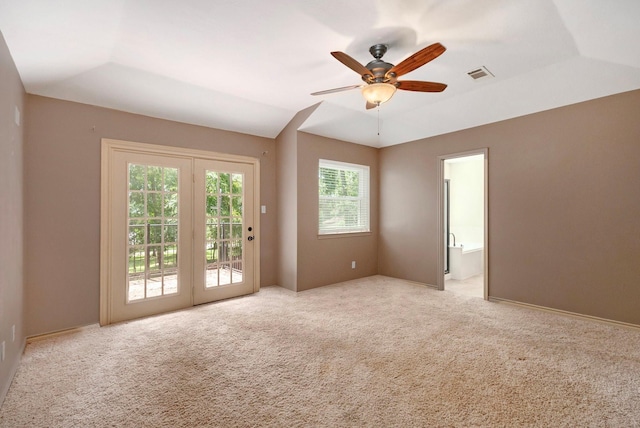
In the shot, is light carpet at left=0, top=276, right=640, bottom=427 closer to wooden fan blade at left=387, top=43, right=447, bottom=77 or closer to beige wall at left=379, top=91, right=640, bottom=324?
beige wall at left=379, top=91, right=640, bottom=324

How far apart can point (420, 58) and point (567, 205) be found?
2.76 metres

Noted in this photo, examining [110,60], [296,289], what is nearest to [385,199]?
[296,289]

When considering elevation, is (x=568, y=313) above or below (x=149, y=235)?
below

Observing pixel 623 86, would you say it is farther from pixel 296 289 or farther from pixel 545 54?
pixel 296 289

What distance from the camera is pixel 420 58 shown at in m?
2.28

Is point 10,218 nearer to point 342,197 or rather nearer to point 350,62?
point 350,62

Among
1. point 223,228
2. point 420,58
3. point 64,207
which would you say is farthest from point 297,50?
point 64,207

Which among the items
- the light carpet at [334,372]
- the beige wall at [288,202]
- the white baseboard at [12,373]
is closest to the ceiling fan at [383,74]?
the beige wall at [288,202]

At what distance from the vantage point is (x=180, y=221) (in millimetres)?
3920

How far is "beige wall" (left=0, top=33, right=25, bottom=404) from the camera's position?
6.97 feet

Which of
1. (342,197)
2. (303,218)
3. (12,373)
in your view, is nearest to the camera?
(12,373)

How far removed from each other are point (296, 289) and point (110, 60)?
3.53 m

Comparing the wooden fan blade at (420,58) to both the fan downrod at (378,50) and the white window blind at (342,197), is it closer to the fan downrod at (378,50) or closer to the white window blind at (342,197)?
the fan downrod at (378,50)

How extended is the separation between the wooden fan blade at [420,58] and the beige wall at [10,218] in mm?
2865
